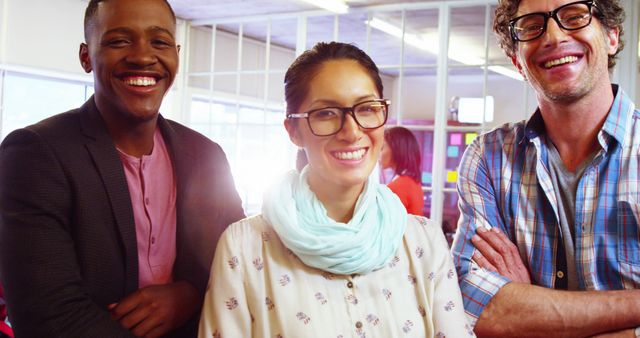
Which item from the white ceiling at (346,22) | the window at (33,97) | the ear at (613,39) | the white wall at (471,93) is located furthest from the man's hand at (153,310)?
the window at (33,97)

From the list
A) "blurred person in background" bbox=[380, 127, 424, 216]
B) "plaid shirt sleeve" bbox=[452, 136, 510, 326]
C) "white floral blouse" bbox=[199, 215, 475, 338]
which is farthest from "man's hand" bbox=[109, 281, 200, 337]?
"blurred person in background" bbox=[380, 127, 424, 216]

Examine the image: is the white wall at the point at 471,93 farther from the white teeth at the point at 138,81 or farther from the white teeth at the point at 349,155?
the white teeth at the point at 138,81

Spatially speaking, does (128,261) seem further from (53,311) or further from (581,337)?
(581,337)

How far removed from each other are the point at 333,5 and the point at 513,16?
3.88m

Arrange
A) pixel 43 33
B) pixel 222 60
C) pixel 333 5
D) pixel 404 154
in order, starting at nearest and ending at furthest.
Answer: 1. pixel 404 154
2. pixel 43 33
3. pixel 333 5
4. pixel 222 60

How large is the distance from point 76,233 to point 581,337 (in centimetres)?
130

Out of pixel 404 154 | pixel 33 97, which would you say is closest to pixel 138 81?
pixel 404 154

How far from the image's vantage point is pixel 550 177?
5.64 feet

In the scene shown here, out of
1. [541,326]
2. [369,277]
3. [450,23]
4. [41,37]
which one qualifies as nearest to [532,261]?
[541,326]

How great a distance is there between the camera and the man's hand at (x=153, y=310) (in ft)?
4.75

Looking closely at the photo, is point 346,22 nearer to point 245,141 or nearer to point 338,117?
point 245,141

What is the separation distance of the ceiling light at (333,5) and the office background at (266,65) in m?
0.07

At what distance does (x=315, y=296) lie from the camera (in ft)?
4.58

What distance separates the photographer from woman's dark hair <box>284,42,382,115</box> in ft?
4.83
